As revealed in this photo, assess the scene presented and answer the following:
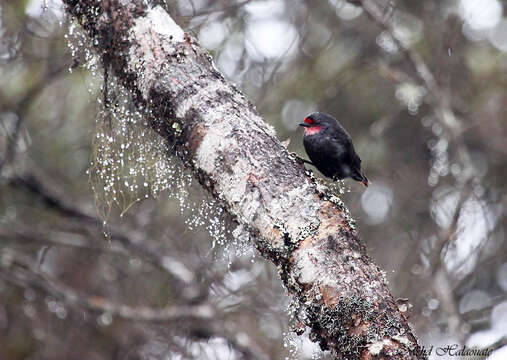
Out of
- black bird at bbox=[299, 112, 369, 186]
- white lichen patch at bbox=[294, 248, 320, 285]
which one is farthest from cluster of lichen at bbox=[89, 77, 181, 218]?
black bird at bbox=[299, 112, 369, 186]

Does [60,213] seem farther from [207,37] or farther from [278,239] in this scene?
[278,239]

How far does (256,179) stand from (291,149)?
11.3 feet

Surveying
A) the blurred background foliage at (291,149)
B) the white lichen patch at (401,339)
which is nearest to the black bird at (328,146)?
the blurred background foliage at (291,149)

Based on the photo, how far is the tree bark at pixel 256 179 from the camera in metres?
1.59

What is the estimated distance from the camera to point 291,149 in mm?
5250

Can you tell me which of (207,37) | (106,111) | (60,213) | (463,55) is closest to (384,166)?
(463,55)

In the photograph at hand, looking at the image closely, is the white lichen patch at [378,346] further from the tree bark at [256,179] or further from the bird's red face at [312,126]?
the bird's red face at [312,126]

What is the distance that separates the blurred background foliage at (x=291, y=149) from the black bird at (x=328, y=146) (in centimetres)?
105

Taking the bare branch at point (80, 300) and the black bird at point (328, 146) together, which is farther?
the bare branch at point (80, 300)

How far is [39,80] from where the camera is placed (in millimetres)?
4633

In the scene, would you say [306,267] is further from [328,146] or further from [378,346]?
[328,146]

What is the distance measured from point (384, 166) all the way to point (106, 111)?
385 centimetres

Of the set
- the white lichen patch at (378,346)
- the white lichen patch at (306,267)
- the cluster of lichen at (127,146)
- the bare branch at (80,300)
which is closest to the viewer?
the white lichen patch at (378,346)

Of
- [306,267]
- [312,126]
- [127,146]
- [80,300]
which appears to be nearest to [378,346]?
[306,267]
